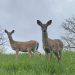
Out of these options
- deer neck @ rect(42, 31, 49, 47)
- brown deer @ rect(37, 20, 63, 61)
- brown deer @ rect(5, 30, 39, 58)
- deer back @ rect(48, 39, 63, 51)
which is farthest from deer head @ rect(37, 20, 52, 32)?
brown deer @ rect(5, 30, 39, 58)

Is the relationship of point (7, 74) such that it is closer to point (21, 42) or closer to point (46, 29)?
point (46, 29)

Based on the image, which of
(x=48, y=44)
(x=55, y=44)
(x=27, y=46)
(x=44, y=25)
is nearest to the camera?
(x=48, y=44)

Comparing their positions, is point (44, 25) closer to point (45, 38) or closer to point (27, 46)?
point (45, 38)

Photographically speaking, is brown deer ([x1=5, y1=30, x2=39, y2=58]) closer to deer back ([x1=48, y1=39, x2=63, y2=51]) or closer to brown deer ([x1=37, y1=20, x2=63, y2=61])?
deer back ([x1=48, y1=39, x2=63, y2=51])

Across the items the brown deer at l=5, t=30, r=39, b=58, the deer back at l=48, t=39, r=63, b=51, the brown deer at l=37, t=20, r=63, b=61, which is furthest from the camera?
the brown deer at l=5, t=30, r=39, b=58

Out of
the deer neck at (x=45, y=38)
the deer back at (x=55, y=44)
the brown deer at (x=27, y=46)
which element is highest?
the deer neck at (x=45, y=38)

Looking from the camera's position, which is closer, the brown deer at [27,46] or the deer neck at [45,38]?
the deer neck at [45,38]

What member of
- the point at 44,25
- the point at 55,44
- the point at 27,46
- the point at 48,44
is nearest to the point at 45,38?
the point at 48,44

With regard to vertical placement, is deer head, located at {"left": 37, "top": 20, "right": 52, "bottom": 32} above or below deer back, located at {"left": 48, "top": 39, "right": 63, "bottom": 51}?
above

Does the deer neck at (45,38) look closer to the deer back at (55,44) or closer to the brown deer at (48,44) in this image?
the brown deer at (48,44)

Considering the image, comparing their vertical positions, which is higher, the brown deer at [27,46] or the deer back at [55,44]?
the deer back at [55,44]

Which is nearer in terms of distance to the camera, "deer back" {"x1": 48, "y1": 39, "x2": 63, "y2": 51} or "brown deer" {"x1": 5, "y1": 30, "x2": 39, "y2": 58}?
"deer back" {"x1": 48, "y1": 39, "x2": 63, "y2": 51}

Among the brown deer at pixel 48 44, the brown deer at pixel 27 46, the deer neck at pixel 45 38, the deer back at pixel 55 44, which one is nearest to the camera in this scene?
the brown deer at pixel 48 44

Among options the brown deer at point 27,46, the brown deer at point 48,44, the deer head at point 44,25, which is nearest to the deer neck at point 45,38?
the brown deer at point 48,44
